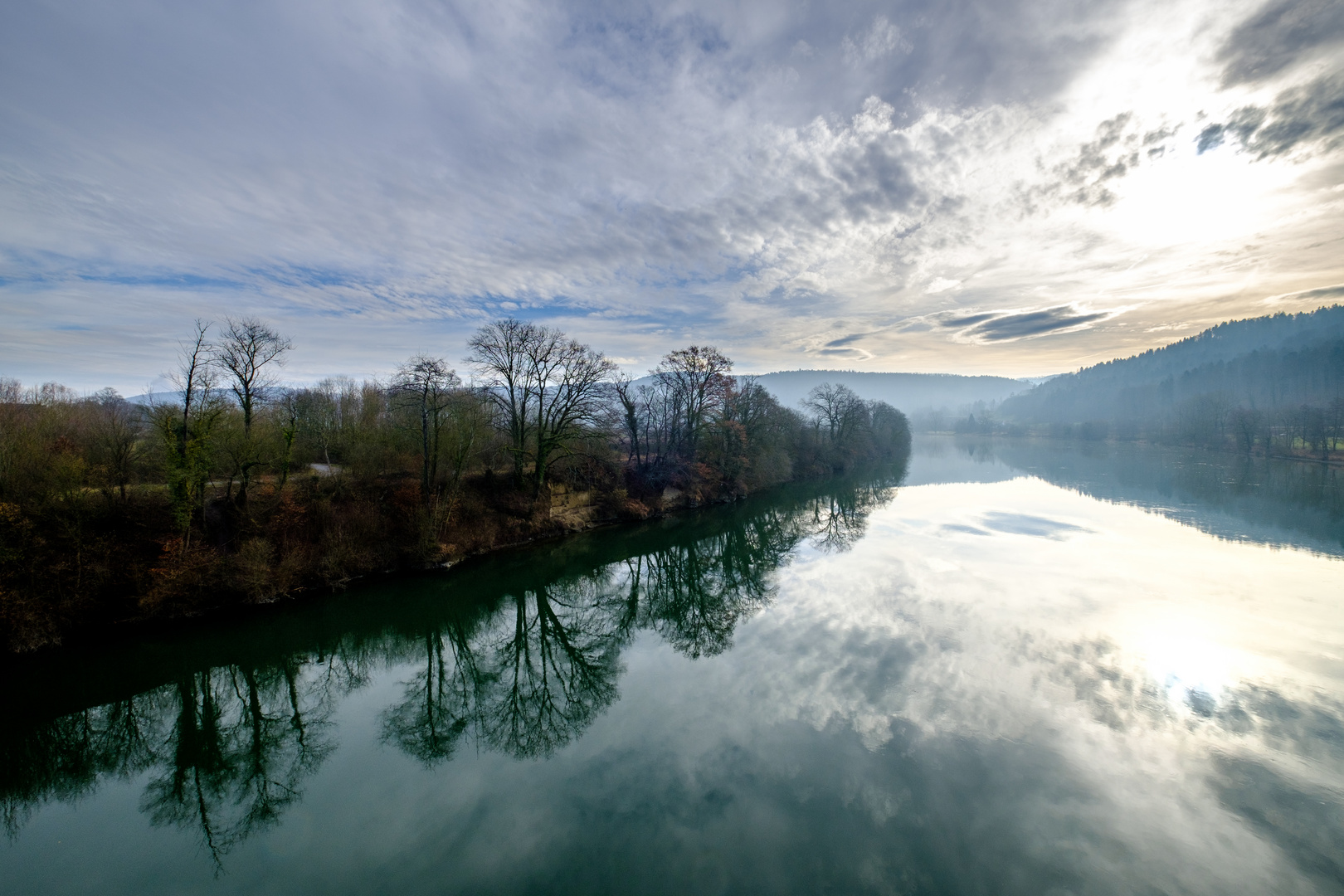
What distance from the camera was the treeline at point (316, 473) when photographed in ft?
45.0

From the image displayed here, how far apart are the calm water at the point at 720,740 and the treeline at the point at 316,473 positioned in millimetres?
1889

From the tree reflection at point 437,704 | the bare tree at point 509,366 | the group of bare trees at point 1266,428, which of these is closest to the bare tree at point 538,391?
the bare tree at point 509,366

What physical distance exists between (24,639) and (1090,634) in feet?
90.5

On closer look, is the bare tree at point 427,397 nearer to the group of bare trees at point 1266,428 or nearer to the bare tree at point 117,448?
the bare tree at point 117,448

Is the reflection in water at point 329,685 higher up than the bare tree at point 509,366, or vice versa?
the bare tree at point 509,366

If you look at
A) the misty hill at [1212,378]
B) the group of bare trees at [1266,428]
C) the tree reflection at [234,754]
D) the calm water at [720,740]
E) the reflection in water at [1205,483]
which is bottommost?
the tree reflection at [234,754]

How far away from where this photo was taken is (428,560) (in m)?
20.3

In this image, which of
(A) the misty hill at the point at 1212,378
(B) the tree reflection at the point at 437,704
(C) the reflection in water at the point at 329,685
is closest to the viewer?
(C) the reflection in water at the point at 329,685

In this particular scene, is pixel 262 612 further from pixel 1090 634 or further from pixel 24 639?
pixel 1090 634

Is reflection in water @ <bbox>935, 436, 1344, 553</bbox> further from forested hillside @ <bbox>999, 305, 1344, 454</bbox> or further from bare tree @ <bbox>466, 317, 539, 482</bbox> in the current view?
bare tree @ <bbox>466, 317, 539, 482</bbox>

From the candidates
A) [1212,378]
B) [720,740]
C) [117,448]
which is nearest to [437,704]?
[720,740]

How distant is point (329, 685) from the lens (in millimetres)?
12234

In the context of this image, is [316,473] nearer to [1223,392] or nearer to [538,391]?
[538,391]

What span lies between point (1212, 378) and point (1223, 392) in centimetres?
5866
